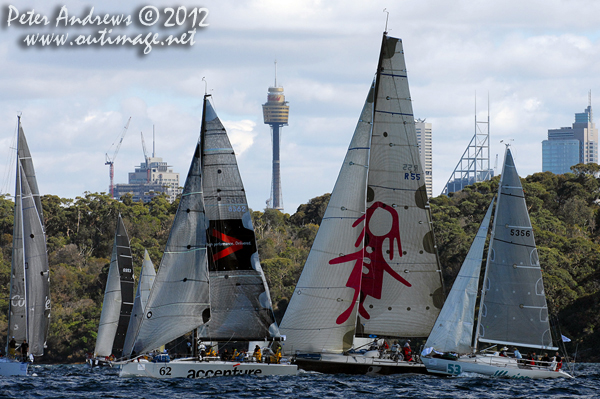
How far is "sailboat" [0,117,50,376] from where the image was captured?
39906mm

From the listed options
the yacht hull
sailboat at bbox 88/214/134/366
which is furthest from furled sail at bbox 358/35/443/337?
sailboat at bbox 88/214/134/366

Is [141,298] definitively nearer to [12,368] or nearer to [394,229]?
[12,368]

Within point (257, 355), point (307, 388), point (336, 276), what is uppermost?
point (336, 276)

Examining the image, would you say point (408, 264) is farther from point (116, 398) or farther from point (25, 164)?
point (25, 164)

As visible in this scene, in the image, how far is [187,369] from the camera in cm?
3409

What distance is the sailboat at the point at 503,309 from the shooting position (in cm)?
3766

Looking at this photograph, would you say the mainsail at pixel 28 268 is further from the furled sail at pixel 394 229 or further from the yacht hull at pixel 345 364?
the furled sail at pixel 394 229

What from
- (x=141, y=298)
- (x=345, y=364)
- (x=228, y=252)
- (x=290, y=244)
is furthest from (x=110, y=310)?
(x=290, y=244)

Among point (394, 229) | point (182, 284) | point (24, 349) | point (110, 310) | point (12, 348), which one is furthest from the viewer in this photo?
point (110, 310)

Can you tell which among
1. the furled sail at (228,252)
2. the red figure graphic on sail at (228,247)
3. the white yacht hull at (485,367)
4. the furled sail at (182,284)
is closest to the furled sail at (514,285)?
the white yacht hull at (485,367)

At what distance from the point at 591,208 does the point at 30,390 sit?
7221 cm

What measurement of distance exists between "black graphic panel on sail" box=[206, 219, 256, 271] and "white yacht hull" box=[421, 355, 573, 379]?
824 centimetres

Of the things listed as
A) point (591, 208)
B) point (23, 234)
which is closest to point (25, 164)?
point (23, 234)

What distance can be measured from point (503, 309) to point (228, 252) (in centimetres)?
1145
